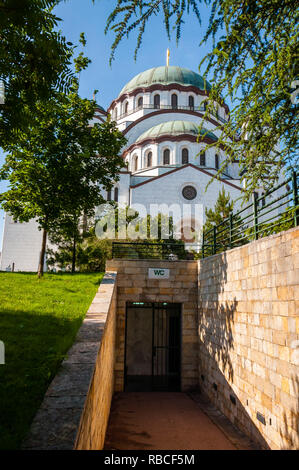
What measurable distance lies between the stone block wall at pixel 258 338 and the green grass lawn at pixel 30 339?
11.5ft

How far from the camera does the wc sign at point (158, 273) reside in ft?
37.3

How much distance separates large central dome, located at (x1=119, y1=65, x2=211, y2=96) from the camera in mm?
42719

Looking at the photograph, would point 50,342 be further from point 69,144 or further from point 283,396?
point 69,144

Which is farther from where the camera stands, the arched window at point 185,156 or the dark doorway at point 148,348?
the arched window at point 185,156

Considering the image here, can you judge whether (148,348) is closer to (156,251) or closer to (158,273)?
(156,251)

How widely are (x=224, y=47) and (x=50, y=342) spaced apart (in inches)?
206

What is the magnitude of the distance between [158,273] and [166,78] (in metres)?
38.3

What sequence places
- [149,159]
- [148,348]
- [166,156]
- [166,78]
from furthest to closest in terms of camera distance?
[166,78], [149,159], [166,156], [148,348]

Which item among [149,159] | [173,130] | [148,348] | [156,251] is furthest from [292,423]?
[149,159]

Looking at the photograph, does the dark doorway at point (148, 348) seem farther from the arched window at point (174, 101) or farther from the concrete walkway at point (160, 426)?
the arched window at point (174, 101)

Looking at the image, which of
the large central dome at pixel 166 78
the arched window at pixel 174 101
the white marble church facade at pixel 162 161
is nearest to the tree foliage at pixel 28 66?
the white marble church facade at pixel 162 161

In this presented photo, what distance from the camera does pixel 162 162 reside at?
3509cm

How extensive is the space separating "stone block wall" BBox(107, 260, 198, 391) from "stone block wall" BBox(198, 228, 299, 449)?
141cm

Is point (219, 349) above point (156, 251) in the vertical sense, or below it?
below
